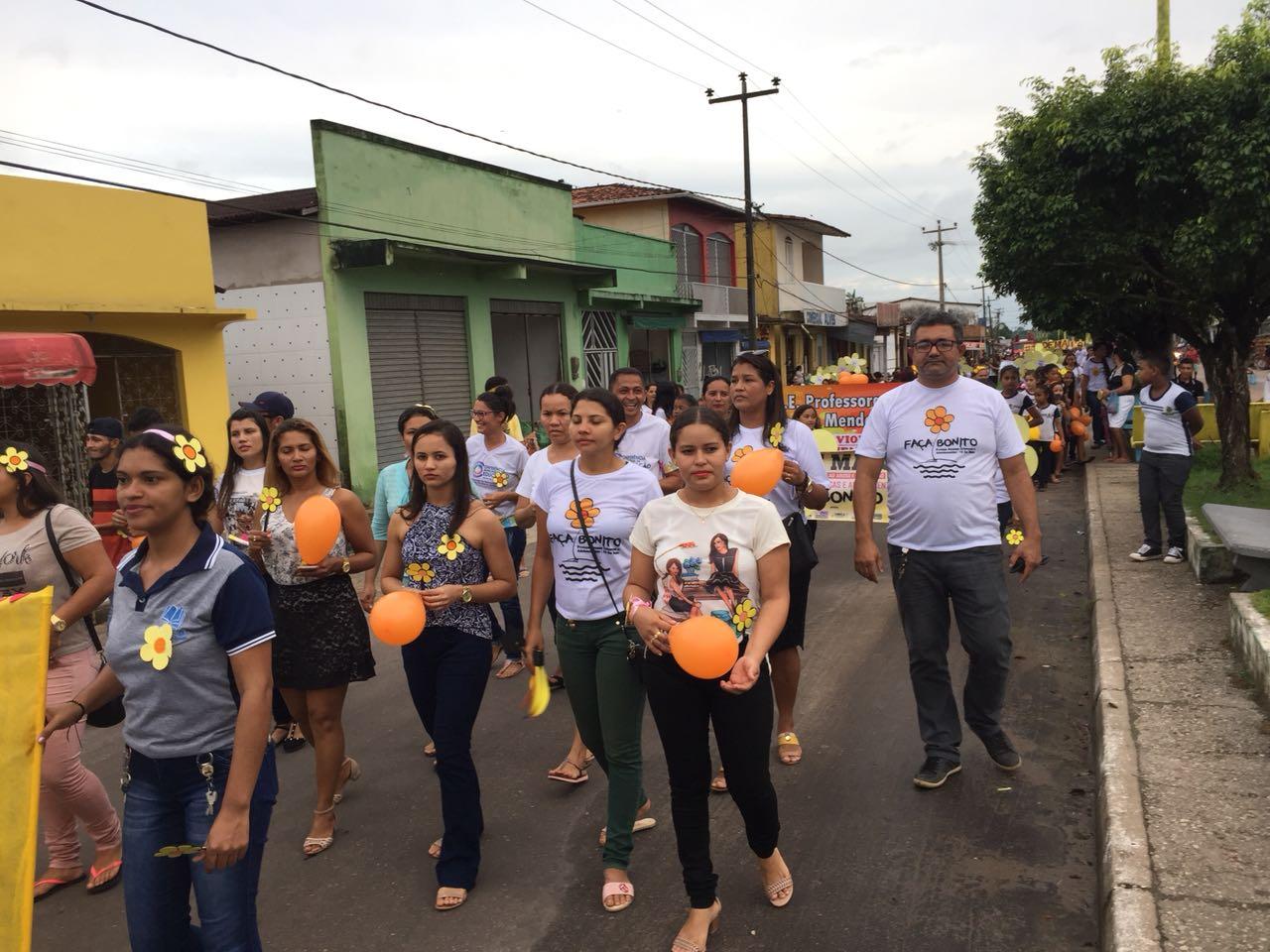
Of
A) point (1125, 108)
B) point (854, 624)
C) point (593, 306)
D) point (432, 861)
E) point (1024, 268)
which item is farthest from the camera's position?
point (593, 306)

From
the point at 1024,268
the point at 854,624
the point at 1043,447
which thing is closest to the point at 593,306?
the point at 1043,447

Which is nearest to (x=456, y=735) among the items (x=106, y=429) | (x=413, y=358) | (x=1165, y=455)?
(x=106, y=429)

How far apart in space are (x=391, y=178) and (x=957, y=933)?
52.1 feet

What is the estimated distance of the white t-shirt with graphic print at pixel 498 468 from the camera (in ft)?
21.5

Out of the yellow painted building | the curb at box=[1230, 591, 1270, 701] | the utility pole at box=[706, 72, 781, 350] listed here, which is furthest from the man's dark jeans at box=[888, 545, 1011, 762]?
the utility pole at box=[706, 72, 781, 350]

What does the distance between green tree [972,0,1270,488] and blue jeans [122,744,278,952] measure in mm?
9613

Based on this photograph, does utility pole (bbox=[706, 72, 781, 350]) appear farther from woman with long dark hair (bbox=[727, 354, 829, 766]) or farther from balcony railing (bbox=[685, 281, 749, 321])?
woman with long dark hair (bbox=[727, 354, 829, 766])

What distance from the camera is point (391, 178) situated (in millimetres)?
16734

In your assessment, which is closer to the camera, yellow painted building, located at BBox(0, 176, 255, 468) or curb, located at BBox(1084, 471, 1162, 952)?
curb, located at BBox(1084, 471, 1162, 952)

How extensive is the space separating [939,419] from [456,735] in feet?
8.13

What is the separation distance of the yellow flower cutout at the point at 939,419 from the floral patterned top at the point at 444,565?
81.5 inches

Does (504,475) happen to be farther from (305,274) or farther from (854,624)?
(305,274)

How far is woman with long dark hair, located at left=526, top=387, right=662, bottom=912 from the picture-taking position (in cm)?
369

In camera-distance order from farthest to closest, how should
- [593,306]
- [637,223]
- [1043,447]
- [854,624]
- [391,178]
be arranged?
[637,223] < [593,306] < [391,178] < [1043,447] < [854,624]
